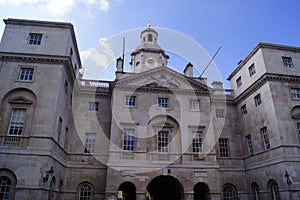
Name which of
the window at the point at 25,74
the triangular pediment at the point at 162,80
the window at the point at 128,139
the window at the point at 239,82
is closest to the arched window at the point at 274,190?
the triangular pediment at the point at 162,80

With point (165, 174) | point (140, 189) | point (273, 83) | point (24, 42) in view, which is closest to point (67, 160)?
point (140, 189)

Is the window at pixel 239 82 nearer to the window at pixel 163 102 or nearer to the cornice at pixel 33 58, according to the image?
the window at pixel 163 102

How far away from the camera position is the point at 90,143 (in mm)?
24062

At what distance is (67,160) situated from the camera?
22812 millimetres

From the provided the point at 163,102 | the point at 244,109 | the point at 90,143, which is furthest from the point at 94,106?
the point at 244,109

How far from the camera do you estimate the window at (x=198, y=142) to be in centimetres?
2255

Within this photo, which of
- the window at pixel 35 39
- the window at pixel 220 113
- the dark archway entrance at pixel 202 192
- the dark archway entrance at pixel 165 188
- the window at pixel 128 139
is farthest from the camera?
the window at pixel 220 113

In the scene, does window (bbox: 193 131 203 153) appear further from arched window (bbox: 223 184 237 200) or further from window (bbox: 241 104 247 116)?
window (bbox: 241 104 247 116)

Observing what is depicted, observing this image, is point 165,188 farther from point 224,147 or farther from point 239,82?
point 239,82

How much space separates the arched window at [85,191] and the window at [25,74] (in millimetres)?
11031

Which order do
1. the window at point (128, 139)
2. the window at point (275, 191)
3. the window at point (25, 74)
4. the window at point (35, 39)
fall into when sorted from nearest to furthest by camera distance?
the window at point (25, 74)
the window at point (275, 191)
the window at point (35, 39)
the window at point (128, 139)

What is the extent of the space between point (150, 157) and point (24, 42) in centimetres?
1486

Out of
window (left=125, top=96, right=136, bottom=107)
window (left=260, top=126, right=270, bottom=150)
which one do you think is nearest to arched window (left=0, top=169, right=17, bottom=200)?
window (left=125, top=96, right=136, bottom=107)

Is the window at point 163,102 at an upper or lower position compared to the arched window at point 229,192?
upper
